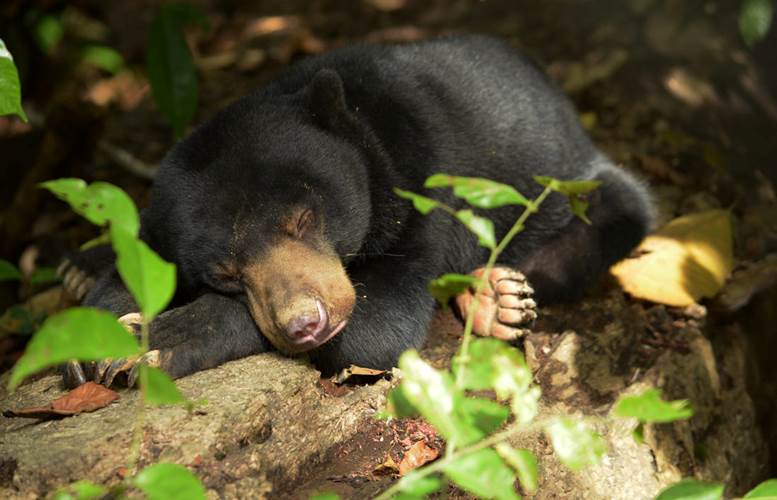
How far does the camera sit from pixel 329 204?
352cm

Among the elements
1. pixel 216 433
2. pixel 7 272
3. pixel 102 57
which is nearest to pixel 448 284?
pixel 216 433

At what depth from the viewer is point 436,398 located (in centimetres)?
191

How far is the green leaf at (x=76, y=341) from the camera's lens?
1694mm

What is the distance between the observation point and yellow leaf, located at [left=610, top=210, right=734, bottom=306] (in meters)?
4.09

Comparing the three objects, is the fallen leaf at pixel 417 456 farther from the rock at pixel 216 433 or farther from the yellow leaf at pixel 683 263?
the yellow leaf at pixel 683 263

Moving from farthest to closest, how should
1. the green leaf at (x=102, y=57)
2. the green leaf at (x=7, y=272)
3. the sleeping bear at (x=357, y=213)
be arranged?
the green leaf at (x=102, y=57) → the green leaf at (x=7, y=272) → the sleeping bear at (x=357, y=213)

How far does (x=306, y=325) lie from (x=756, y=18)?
325cm

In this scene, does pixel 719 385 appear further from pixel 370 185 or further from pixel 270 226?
pixel 270 226

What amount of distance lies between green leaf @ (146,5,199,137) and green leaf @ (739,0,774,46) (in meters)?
3.13

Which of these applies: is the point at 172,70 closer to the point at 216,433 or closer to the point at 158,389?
the point at 216,433

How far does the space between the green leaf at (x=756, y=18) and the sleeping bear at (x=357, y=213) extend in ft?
3.57

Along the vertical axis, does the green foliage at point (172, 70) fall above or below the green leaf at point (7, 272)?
above

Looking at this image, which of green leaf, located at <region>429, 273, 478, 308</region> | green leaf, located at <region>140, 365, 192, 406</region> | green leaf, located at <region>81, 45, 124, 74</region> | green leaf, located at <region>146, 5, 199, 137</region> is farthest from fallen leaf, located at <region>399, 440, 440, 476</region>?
green leaf, located at <region>81, 45, 124, 74</region>

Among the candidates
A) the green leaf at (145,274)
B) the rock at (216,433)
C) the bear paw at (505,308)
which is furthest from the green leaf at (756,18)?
the green leaf at (145,274)
